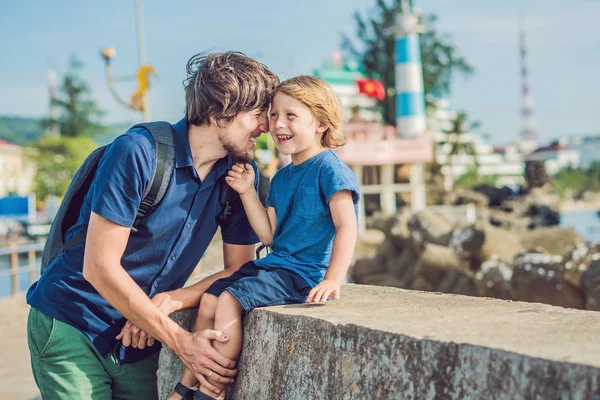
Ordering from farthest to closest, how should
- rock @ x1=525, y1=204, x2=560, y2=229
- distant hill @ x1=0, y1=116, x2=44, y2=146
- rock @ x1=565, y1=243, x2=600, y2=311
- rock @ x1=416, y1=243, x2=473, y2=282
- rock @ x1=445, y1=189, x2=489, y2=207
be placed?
distant hill @ x1=0, y1=116, x2=44, y2=146, rock @ x1=445, y1=189, x2=489, y2=207, rock @ x1=525, y1=204, x2=560, y2=229, rock @ x1=416, y1=243, x2=473, y2=282, rock @ x1=565, y1=243, x2=600, y2=311

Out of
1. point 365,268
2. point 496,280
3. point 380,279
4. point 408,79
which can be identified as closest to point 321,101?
point 496,280

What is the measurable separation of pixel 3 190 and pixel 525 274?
75042 mm

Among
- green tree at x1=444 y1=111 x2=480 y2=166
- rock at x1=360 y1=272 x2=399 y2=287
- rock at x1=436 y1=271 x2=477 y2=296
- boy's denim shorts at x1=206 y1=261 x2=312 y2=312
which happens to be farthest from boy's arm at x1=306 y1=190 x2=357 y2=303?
green tree at x1=444 y1=111 x2=480 y2=166

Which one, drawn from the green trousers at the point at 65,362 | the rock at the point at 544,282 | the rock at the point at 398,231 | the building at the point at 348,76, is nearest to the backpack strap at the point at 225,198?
the green trousers at the point at 65,362

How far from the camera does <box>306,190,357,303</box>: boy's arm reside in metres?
2.58

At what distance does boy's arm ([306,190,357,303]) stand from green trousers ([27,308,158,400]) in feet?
2.58

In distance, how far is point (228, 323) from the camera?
261 centimetres

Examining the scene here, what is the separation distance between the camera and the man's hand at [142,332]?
271 centimetres

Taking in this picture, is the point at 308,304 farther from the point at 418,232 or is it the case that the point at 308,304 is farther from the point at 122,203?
the point at 418,232

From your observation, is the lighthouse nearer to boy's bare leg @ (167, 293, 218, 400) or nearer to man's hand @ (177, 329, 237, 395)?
boy's bare leg @ (167, 293, 218, 400)

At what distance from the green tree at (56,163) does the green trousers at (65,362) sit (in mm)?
60902

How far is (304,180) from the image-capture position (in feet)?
9.37

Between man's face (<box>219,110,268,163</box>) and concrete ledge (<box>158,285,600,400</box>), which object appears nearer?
concrete ledge (<box>158,285,600,400</box>)

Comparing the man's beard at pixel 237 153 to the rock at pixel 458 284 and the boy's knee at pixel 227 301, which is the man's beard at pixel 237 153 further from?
the rock at pixel 458 284
